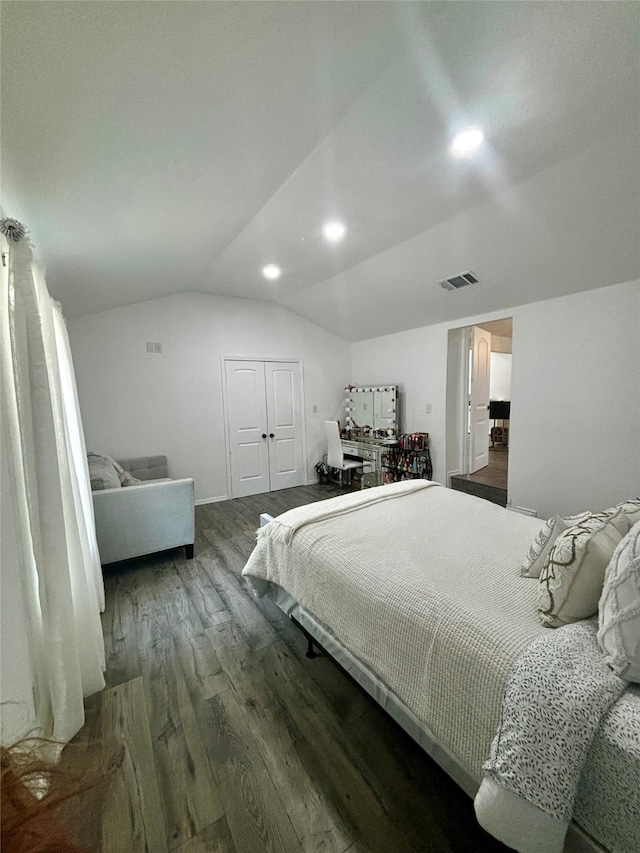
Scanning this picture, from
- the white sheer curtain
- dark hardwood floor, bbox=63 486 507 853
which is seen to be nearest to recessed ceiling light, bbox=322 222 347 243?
the white sheer curtain

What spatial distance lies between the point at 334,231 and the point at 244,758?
3271 millimetres

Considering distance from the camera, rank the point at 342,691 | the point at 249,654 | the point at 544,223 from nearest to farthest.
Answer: the point at 342,691 < the point at 249,654 < the point at 544,223

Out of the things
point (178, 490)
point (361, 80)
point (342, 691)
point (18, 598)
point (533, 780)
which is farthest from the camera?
point (178, 490)

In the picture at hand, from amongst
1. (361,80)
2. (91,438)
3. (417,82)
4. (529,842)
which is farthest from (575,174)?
(91,438)

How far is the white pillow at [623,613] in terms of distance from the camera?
850mm

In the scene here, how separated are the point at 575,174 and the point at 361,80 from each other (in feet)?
Answer: 5.06

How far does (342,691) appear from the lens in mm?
1591

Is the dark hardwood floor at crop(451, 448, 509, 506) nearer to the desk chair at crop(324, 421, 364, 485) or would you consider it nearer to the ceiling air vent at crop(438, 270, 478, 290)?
the desk chair at crop(324, 421, 364, 485)

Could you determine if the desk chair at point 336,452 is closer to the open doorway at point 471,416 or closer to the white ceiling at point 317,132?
the open doorway at point 471,416

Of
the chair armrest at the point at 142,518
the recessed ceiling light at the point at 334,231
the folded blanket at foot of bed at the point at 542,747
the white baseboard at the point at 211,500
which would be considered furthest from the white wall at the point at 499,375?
the folded blanket at foot of bed at the point at 542,747

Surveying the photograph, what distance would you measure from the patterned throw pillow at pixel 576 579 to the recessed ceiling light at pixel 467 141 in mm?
1915

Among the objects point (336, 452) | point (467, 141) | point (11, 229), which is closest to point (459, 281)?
point (467, 141)

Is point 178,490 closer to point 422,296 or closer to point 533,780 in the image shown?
point 533,780

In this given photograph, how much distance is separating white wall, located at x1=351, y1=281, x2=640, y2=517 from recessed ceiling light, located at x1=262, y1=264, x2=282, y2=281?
230 cm
